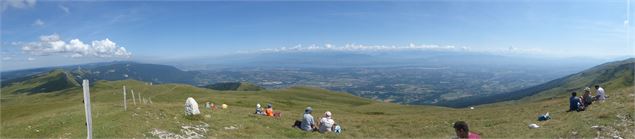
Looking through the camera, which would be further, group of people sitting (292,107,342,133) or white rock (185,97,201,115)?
white rock (185,97,201,115)

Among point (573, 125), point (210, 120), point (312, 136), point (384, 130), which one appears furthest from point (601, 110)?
point (210, 120)

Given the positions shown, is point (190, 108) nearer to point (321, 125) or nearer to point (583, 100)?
point (321, 125)

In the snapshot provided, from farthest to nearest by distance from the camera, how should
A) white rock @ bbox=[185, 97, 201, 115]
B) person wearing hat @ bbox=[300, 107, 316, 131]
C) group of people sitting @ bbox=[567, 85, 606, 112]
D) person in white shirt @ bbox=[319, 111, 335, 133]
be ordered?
group of people sitting @ bbox=[567, 85, 606, 112]
white rock @ bbox=[185, 97, 201, 115]
person wearing hat @ bbox=[300, 107, 316, 131]
person in white shirt @ bbox=[319, 111, 335, 133]

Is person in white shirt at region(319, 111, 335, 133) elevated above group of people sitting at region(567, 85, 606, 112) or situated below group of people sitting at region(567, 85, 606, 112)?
below

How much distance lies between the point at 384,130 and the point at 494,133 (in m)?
8.22

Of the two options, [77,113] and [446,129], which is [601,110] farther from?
[77,113]

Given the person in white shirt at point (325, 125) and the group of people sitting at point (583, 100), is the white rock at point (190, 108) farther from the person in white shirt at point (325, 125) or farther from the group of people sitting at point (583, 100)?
the group of people sitting at point (583, 100)

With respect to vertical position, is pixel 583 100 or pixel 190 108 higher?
pixel 190 108

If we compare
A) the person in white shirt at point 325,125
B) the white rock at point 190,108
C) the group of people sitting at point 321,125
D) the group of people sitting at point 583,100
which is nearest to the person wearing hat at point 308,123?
the group of people sitting at point 321,125

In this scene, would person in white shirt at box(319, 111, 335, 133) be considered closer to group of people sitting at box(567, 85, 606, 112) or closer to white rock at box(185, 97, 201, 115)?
white rock at box(185, 97, 201, 115)

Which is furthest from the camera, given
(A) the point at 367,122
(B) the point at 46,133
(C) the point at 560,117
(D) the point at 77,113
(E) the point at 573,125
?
(A) the point at 367,122

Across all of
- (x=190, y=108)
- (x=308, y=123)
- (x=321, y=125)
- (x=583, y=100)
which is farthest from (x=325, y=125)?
(x=583, y=100)

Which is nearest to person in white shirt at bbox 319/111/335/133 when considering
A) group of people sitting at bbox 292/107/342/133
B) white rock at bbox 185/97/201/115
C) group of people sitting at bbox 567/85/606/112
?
group of people sitting at bbox 292/107/342/133

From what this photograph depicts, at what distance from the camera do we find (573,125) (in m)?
32.8
